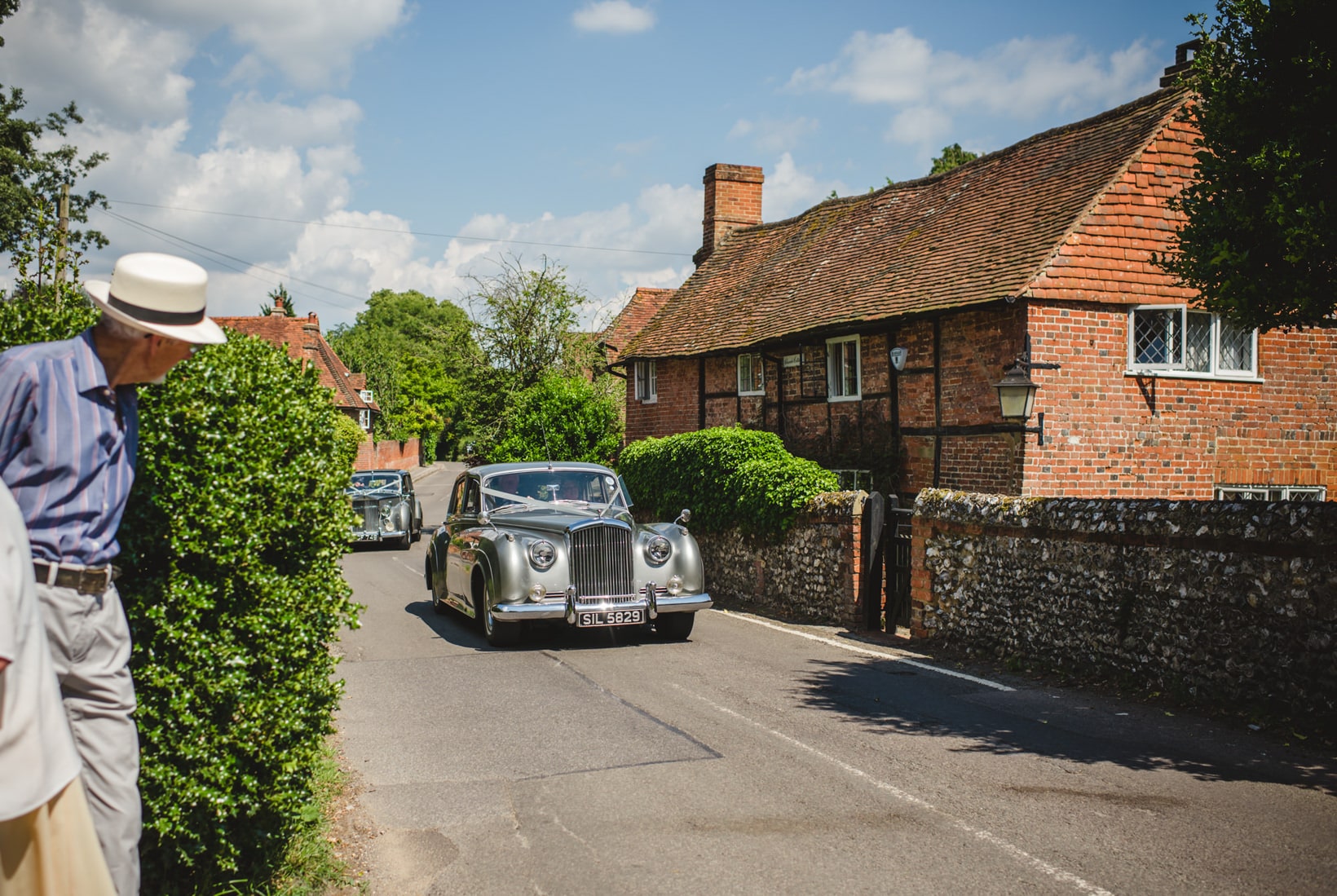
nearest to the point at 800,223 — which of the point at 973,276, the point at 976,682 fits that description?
the point at 973,276

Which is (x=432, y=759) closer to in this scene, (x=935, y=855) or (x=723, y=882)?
(x=723, y=882)

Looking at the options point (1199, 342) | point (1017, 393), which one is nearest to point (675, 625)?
point (1017, 393)

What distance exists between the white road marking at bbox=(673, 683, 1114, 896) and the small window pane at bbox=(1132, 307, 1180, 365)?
9.83 meters

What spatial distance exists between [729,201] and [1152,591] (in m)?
20.9

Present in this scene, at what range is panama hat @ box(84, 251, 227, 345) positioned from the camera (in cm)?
316

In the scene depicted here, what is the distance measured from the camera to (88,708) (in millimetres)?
2990

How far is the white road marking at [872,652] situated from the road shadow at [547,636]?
1.80m

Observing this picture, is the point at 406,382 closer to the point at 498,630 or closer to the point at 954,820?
the point at 498,630

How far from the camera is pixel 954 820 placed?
5.09 meters

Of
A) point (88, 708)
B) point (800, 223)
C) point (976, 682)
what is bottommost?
point (976, 682)

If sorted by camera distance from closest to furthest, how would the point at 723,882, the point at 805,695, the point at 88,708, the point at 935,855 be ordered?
1. the point at 88,708
2. the point at 723,882
3. the point at 935,855
4. the point at 805,695

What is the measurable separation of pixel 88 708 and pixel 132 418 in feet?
3.00

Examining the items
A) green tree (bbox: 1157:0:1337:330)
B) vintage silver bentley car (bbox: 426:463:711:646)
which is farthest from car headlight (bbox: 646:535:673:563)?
green tree (bbox: 1157:0:1337:330)

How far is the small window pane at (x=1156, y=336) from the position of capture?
1420cm
